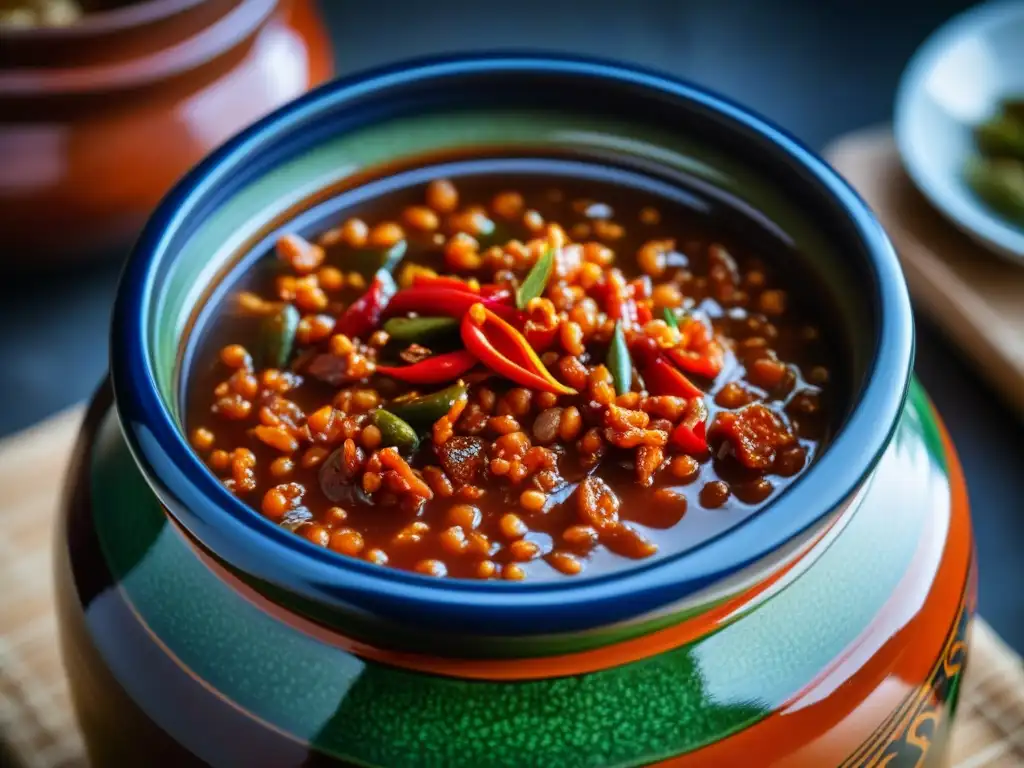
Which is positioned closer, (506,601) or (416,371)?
(506,601)

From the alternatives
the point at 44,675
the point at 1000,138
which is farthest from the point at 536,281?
the point at 1000,138

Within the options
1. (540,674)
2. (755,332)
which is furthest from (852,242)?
(540,674)

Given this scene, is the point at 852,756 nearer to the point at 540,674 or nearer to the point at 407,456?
the point at 540,674

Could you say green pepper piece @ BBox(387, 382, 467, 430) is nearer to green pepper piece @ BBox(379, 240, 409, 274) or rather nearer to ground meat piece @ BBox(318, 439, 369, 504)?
ground meat piece @ BBox(318, 439, 369, 504)

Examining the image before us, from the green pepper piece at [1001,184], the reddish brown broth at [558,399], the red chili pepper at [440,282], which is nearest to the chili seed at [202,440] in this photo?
the reddish brown broth at [558,399]

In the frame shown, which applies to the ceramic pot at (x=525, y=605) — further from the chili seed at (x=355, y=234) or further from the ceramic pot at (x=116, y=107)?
the ceramic pot at (x=116, y=107)
